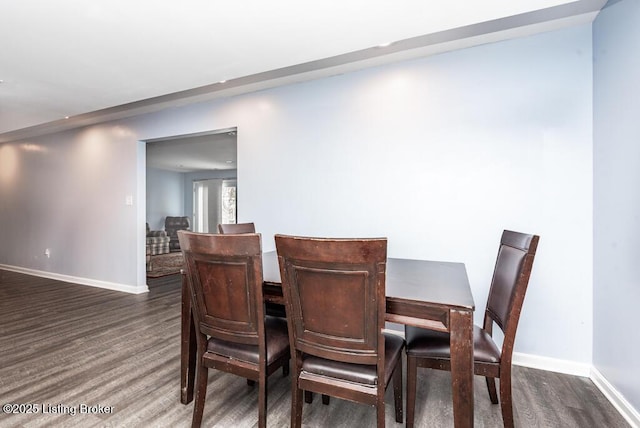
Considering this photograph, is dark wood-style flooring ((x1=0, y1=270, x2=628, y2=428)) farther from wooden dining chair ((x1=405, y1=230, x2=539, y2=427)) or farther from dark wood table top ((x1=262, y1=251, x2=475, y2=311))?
dark wood table top ((x1=262, y1=251, x2=475, y2=311))

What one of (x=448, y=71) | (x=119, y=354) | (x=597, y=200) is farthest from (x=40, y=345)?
(x=597, y=200)

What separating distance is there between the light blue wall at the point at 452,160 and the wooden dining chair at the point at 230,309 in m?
1.57

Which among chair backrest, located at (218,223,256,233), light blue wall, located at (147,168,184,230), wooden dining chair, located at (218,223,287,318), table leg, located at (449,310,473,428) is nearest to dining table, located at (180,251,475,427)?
table leg, located at (449,310,473,428)

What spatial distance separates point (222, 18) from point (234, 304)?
162 centimetres

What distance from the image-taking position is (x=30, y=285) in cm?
450

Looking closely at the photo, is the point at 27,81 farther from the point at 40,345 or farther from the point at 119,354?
the point at 119,354

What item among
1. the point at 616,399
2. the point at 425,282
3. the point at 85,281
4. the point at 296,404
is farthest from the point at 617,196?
the point at 85,281

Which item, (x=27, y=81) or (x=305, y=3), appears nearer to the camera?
(x=305, y=3)

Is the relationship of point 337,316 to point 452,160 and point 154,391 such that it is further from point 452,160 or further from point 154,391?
point 452,160

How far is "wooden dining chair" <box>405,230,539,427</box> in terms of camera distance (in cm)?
135

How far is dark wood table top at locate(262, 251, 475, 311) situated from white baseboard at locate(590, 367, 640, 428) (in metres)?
1.03

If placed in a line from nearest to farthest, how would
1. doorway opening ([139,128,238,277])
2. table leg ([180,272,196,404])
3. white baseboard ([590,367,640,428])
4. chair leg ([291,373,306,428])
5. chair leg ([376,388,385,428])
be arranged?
1. chair leg ([376,388,385,428])
2. chair leg ([291,373,306,428])
3. white baseboard ([590,367,640,428])
4. table leg ([180,272,196,404])
5. doorway opening ([139,128,238,277])

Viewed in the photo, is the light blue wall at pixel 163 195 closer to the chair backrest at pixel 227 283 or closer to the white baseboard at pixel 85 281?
the white baseboard at pixel 85 281

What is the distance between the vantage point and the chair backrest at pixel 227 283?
126cm
